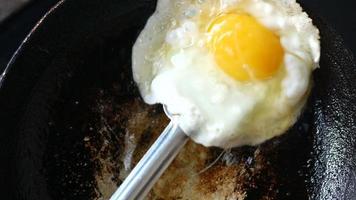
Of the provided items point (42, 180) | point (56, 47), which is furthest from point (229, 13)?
point (42, 180)

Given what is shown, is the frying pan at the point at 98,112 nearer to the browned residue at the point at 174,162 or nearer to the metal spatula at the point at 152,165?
the browned residue at the point at 174,162

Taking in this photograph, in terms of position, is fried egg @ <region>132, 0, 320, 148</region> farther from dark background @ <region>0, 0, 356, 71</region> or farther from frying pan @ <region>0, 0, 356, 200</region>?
dark background @ <region>0, 0, 356, 71</region>

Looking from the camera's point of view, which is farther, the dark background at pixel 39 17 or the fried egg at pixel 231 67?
the dark background at pixel 39 17

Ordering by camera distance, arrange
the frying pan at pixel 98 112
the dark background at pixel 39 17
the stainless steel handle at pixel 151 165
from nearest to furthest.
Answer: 1. the stainless steel handle at pixel 151 165
2. the frying pan at pixel 98 112
3. the dark background at pixel 39 17

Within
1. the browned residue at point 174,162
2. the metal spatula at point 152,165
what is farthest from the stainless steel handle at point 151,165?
the browned residue at point 174,162

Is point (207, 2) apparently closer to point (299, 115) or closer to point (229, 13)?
point (229, 13)

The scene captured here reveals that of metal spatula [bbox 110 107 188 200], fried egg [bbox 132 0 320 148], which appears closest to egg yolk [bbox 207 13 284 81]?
fried egg [bbox 132 0 320 148]
